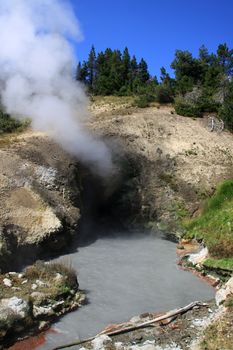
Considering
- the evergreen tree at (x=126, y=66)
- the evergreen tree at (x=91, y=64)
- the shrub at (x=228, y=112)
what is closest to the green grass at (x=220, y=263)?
the shrub at (x=228, y=112)

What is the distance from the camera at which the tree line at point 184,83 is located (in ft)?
125

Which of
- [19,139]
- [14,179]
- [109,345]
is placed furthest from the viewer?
[19,139]

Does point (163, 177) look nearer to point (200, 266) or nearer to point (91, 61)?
point (200, 266)

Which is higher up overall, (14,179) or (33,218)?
(14,179)

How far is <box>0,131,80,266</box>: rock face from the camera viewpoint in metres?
22.5

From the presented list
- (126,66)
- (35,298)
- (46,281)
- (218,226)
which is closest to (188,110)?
(218,226)

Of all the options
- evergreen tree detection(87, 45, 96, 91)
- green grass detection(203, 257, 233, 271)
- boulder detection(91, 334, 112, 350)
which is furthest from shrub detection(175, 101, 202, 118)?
evergreen tree detection(87, 45, 96, 91)

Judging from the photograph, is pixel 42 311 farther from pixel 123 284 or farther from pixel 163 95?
pixel 163 95

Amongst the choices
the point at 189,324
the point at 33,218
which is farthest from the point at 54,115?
the point at 189,324

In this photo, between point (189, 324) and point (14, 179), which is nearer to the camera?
point (189, 324)

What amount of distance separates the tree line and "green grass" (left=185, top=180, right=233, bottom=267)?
9.71 m

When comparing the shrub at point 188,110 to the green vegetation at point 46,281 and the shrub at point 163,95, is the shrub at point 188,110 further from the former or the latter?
the green vegetation at point 46,281

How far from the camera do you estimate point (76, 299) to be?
17766 mm

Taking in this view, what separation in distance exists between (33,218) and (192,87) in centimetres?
2441
